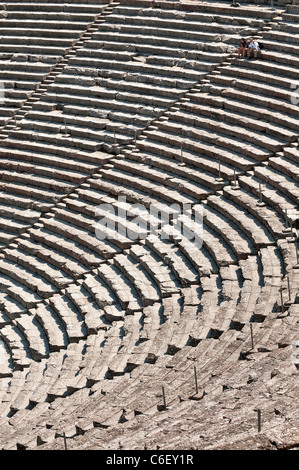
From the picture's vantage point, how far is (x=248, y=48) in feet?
91.4

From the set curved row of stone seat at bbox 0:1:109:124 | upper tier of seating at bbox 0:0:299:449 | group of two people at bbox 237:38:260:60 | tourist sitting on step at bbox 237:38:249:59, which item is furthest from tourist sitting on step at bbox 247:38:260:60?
curved row of stone seat at bbox 0:1:109:124

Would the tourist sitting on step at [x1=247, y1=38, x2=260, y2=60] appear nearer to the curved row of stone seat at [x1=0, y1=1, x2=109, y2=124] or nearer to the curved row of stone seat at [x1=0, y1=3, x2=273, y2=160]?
the curved row of stone seat at [x1=0, y1=3, x2=273, y2=160]

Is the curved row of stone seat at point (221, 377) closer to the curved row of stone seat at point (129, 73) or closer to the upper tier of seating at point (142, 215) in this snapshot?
the upper tier of seating at point (142, 215)

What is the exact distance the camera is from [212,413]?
584 inches

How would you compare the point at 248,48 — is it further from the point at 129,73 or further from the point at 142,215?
the point at 142,215

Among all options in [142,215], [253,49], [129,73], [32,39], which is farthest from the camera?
[32,39]

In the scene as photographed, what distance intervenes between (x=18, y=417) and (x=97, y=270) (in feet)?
18.2

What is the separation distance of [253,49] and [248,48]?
0.16 m

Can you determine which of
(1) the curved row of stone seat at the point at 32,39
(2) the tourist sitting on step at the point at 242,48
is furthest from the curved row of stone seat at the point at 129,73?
(1) the curved row of stone seat at the point at 32,39

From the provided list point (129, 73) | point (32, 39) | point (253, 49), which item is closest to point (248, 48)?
point (253, 49)

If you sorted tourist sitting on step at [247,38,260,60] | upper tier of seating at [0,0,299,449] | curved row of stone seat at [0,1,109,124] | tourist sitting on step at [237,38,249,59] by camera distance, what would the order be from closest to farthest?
upper tier of seating at [0,0,299,449]
tourist sitting on step at [247,38,260,60]
tourist sitting on step at [237,38,249,59]
curved row of stone seat at [0,1,109,124]

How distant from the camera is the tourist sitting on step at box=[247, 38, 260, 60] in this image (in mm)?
27672
